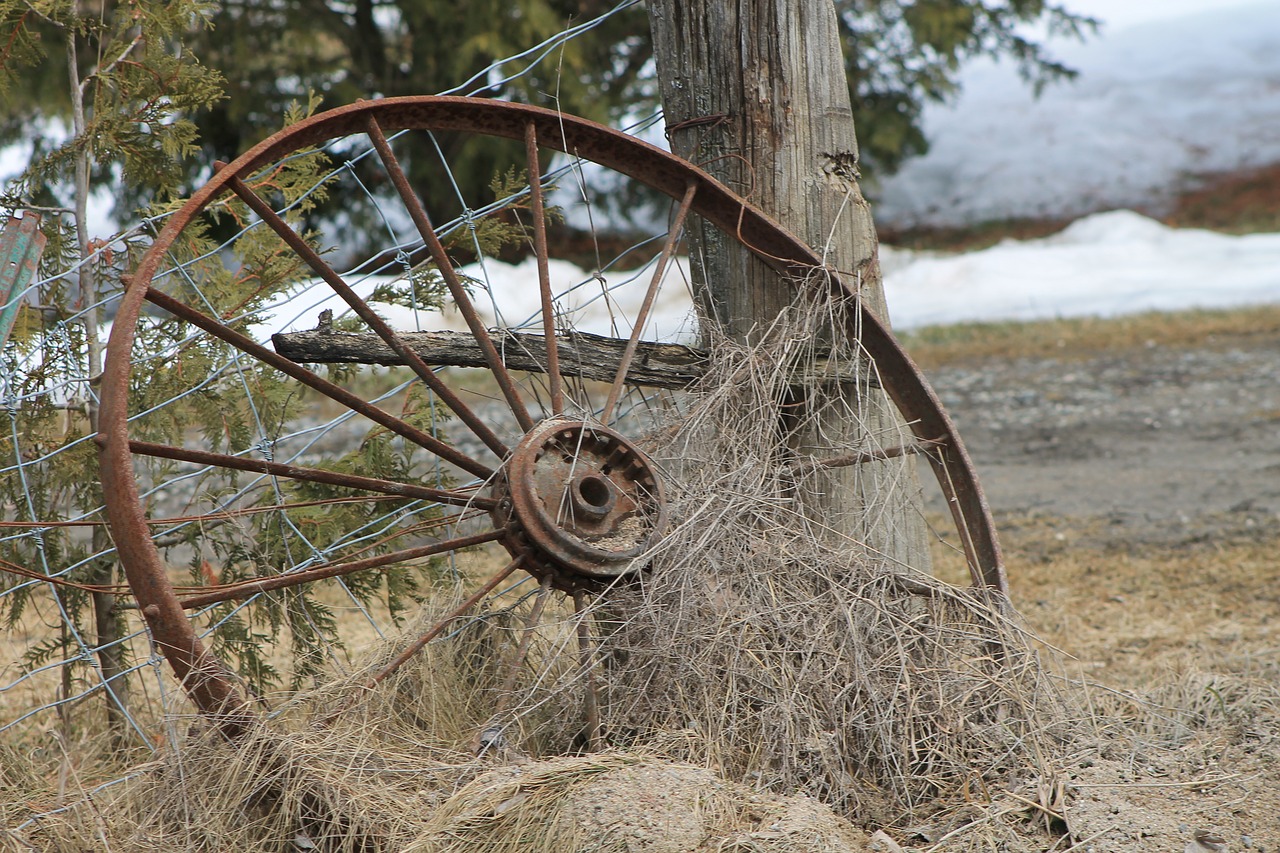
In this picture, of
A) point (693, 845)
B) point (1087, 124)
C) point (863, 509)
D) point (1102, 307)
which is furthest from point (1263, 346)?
point (1087, 124)

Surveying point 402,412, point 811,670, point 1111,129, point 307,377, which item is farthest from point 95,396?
point 1111,129

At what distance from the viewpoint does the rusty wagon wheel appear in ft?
9.16

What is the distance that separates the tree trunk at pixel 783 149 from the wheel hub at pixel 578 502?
68cm

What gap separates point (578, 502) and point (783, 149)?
1366 millimetres

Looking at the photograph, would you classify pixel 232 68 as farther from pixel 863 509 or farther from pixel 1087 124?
pixel 1087 124

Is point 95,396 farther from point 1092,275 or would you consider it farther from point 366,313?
point 1092,275

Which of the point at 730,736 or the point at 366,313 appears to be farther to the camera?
the point at 366,313

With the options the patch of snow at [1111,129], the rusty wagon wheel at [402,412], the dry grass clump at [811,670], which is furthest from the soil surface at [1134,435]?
the patch of snow at [1111,129]

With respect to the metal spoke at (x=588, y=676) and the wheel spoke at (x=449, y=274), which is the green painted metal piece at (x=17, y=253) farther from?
the metal spoke at (x=588, y=676)

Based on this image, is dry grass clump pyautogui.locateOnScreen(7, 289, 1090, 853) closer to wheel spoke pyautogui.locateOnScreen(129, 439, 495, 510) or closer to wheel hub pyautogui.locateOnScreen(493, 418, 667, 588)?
wheel hub pyautogui.locateOnScreen(493, 418, 667, 588)

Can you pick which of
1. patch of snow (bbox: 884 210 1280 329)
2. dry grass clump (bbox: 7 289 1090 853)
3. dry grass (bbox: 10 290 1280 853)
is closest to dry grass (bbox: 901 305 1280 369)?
patch of snow (bbox: 884 210 1280 329)

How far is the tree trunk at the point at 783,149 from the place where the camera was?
11.8 feet

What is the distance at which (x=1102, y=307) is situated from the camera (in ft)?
40.3

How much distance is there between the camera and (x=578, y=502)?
2.96 m
